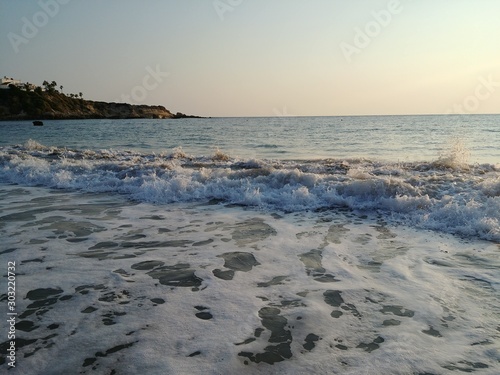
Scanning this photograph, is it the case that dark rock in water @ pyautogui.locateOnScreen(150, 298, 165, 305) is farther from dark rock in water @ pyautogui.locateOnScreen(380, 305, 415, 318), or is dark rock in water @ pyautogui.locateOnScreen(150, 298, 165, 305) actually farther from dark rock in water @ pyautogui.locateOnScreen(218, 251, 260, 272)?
dark rock in water @ pyautogui.locateOnScreen(380, 305, 415, 318)

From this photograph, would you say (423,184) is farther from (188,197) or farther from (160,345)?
(160,345)

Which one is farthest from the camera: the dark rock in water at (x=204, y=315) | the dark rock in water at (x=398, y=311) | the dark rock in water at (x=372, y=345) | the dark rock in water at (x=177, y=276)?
the dark rock in water at (x=177, y=276)

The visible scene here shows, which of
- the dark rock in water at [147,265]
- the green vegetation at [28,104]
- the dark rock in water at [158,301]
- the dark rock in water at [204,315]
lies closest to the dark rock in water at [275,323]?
the dark rock in water at [204,315]

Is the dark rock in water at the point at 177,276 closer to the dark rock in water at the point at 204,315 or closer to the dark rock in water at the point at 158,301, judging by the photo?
the dark rock in water at the point at 158,301

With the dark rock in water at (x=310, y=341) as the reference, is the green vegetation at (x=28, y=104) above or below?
above

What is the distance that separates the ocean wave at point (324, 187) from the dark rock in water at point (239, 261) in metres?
3.20

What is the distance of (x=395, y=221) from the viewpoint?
7.31m

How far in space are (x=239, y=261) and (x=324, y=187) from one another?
507cm

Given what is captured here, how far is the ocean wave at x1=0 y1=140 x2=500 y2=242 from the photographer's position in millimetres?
7234

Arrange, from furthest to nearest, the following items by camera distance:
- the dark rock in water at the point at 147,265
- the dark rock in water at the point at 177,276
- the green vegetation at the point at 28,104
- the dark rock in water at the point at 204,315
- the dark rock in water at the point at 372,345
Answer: the green vegetation at the point at 28,104, the dark rock in water at the point at 147,265, the dark rock in water at the point at 177,276, the dark rock in water at the point at 204,315, the dark rock in water at the point at 372,345

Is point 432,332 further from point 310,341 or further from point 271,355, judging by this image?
point 271,355

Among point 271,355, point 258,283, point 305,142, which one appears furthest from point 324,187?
point 305,142

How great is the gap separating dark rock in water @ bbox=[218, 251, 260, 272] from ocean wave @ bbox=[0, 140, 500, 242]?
320 cm

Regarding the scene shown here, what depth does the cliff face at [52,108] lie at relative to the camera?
100m
